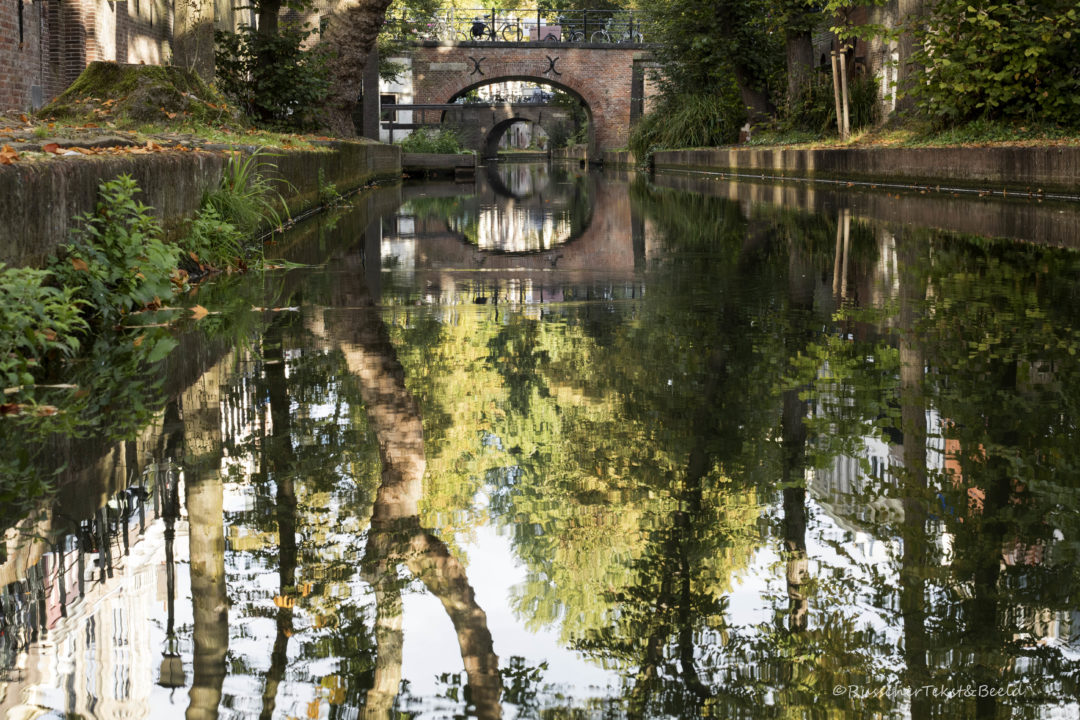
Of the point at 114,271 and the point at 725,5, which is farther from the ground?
the point at 725,5

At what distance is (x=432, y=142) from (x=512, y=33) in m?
17.6

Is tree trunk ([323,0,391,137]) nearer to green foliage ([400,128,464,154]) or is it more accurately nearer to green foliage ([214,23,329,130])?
green foliage ([214,23,329,130])

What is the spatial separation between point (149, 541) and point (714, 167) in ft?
82.5

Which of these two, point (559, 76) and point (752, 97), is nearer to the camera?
point (752, 97)

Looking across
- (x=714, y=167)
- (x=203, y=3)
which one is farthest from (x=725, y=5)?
(x=203, y=3)

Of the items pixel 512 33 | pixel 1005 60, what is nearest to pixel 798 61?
pixel 1005 60

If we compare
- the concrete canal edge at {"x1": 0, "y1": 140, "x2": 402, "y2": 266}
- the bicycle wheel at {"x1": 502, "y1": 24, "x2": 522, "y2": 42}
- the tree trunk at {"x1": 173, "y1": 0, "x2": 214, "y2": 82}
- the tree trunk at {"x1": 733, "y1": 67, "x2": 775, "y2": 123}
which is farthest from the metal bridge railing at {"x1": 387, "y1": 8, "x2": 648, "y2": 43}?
the concrete canal edge at {"x1": 0, "y1": 140, "x2": 402, "y2": 266}

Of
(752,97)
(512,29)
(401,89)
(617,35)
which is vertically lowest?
(752,97)

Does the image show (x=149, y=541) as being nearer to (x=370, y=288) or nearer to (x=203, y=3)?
(x=370, y=288)

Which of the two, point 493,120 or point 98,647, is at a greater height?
point 493,120

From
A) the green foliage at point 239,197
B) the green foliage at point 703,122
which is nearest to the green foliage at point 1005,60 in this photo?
the green foliage at point 239,197

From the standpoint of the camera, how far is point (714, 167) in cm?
2692

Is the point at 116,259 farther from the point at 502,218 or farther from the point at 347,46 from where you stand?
the point at 347,46

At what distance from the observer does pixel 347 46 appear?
20.8 metres
